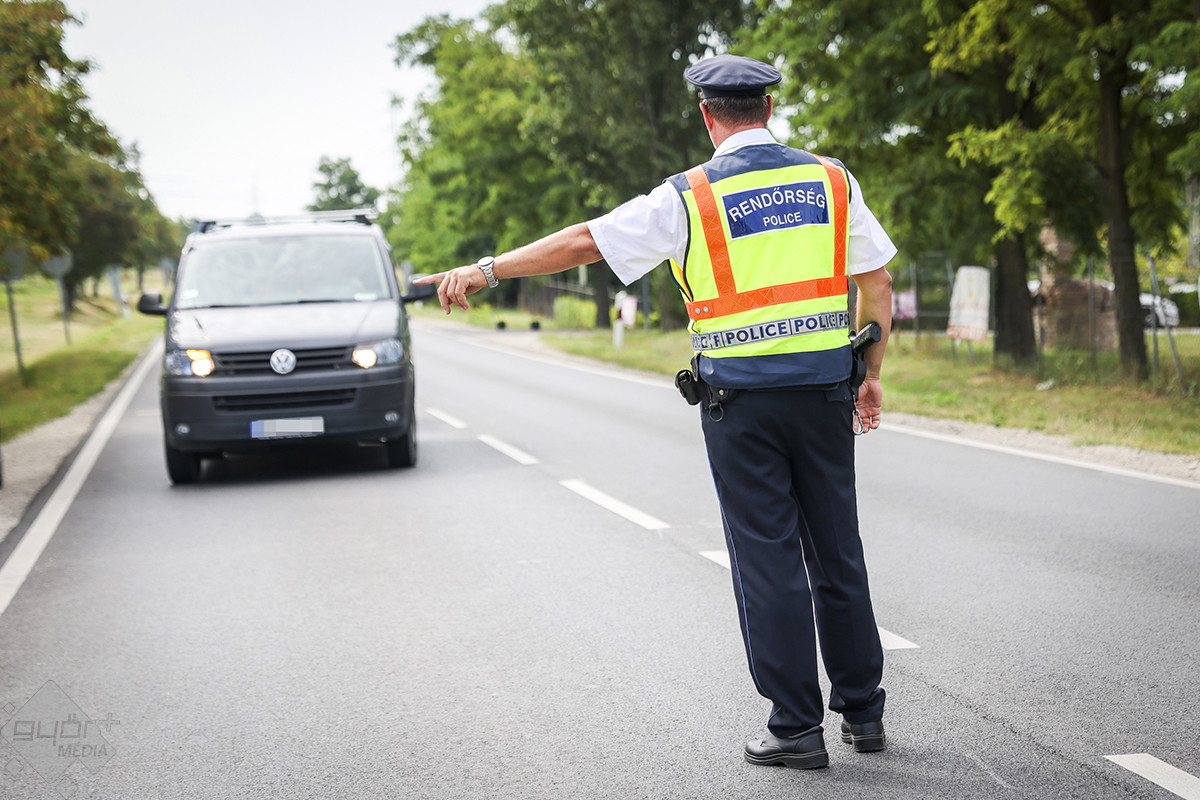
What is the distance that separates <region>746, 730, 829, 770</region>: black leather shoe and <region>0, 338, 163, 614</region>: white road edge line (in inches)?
165

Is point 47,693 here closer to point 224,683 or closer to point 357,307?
point 224,683

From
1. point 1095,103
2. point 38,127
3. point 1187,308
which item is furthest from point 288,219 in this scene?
point 1187,308

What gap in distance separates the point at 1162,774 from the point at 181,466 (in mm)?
8178

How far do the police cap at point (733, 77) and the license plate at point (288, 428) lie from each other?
6.67 meters

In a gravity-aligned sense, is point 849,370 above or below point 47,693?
above

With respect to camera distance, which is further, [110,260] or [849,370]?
[110,260]

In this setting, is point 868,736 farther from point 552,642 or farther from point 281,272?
point 281,272

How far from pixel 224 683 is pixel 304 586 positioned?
160 cm

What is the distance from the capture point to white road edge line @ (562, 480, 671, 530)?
7.71 meters

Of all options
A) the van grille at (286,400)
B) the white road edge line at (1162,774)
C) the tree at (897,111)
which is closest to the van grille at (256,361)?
the van grille at (286,400)

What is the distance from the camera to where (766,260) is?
143 inches

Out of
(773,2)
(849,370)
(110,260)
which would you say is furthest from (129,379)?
(110,260)

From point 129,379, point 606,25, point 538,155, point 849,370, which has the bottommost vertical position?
point 129,379

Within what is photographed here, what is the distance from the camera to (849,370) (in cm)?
372
